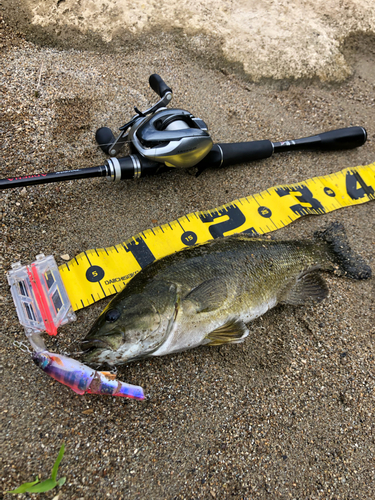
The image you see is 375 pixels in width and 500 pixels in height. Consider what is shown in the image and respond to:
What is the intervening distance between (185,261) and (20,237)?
1.52 meters

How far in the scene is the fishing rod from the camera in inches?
121

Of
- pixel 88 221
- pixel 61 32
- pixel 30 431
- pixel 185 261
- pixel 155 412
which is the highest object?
pixel 61 32

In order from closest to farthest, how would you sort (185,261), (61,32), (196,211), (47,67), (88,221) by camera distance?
1. (185,261)
2. (88,221)
3. (196,211)
4. (47,67)
5. (61,32)

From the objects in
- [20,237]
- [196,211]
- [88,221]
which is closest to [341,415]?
[196,211]

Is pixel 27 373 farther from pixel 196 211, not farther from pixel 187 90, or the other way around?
pixel 187 90

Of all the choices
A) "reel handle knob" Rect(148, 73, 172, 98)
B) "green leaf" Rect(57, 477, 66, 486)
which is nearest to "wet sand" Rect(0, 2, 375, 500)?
"green leaf" Rect(57, 477, 66, 486)

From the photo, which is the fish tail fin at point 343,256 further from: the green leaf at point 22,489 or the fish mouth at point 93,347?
the green leaf at point 22,489

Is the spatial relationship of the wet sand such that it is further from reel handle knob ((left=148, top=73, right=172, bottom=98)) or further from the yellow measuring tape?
reel handle knob ((left=148, top=73, right=172, bottom=98))

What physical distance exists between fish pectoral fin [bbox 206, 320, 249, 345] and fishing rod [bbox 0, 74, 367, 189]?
1574mm

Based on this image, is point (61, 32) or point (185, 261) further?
point (61, 32)

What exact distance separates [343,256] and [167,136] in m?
2.00

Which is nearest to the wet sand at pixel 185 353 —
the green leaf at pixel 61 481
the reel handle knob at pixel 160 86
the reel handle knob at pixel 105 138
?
the green leaf at pixel 61 481

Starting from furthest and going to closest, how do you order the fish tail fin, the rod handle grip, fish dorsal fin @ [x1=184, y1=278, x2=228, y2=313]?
the rod handle grip, the fish tail fin, fish dorsal fin @ [x1=184, y1=278, x2=228, y2=313]

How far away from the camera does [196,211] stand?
3588mm
